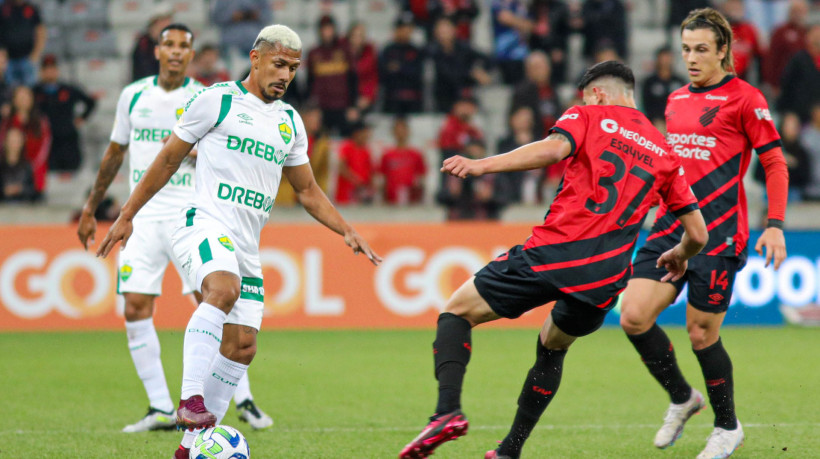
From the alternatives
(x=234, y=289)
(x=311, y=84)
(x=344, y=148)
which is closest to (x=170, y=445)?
(x=234, y=289)

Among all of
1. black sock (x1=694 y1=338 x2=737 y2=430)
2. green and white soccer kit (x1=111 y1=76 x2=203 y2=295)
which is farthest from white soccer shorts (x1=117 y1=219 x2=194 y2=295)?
black sock (x1=694 y1=338 x2=737 y2=430)

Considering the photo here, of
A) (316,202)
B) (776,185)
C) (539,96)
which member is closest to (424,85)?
(539,96)

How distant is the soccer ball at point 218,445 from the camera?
5.10 m

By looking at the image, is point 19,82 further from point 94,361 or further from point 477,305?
point 477,305

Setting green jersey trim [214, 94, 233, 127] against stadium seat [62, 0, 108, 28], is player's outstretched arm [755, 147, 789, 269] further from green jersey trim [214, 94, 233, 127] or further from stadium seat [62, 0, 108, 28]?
stadium seat [62, 0, 108, 28]

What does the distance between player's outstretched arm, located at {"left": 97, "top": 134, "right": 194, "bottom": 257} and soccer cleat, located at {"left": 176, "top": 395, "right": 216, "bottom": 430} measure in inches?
39.5

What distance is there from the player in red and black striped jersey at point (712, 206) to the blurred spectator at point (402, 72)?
9999 mm

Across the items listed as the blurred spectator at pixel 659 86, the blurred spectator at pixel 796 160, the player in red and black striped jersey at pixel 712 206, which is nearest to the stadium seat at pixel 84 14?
the blurred spectator at pixel 659 86

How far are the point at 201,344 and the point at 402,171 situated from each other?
974 cm

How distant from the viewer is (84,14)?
18.3m

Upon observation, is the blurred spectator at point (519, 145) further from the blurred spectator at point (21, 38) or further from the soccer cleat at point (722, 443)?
the soccer cleat at point (722, 443)

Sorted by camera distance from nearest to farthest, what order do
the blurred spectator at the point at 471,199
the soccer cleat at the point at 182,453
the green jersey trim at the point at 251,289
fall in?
the soccer cleat at the point at 182,453
the green jersey trim at the point at 251,289
the blurred spectator at the point at 471,199

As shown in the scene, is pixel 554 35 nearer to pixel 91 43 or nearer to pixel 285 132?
pixel 91 43

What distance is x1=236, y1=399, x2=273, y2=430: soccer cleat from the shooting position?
689cm
